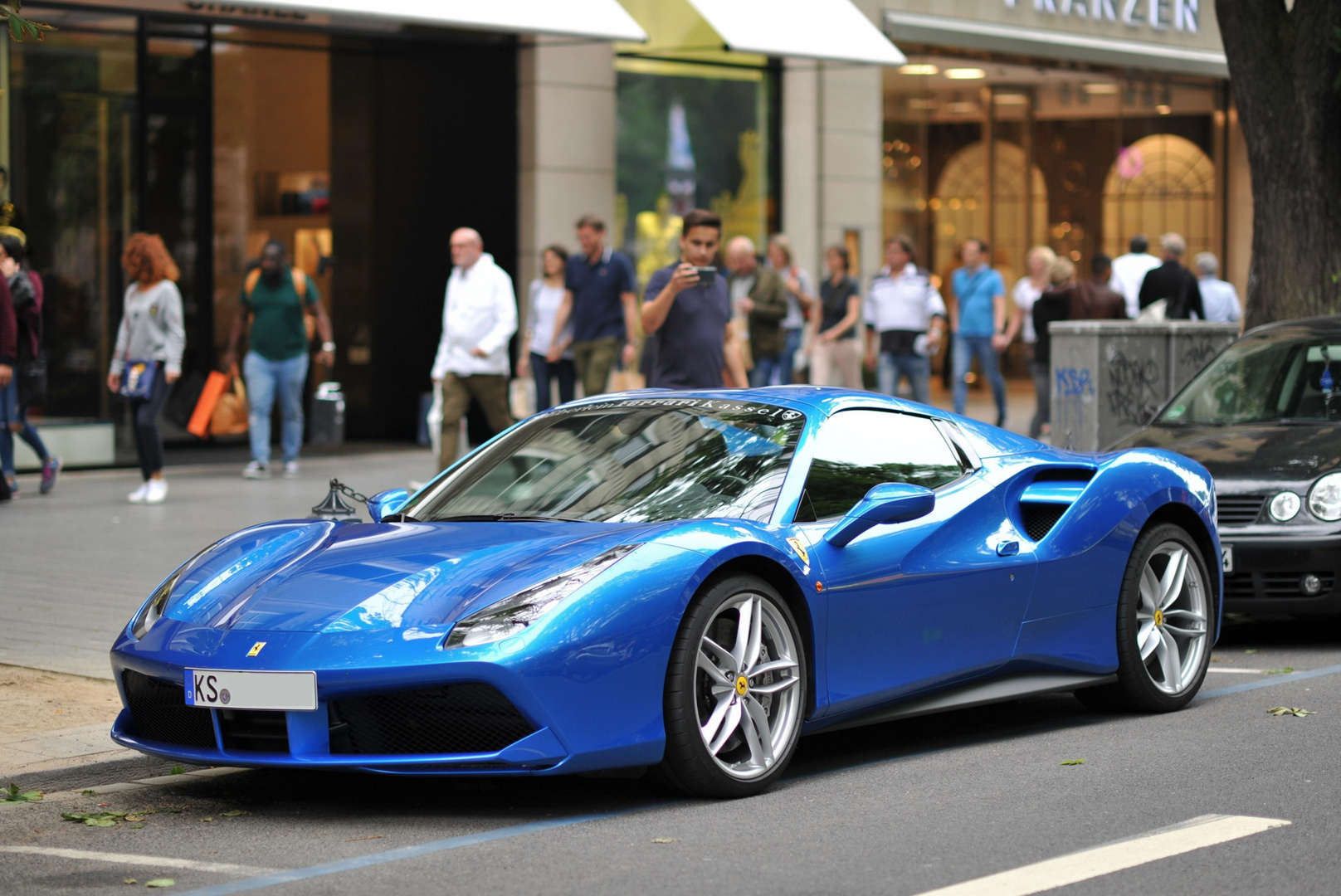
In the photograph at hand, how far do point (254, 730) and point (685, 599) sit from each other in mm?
1242

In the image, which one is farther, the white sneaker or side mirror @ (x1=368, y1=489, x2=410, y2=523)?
the white sneaker

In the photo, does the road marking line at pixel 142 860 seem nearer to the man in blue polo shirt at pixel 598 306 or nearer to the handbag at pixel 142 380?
the handbag at pixel 142 380

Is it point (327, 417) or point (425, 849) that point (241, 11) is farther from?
point (425, 849)

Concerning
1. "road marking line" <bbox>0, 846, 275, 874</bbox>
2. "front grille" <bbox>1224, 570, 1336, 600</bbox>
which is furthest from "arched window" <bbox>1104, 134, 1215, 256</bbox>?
"road marking line" <bbox>0, 846, 275, 874</bbox>

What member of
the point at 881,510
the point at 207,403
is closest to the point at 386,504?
the point at 881,510

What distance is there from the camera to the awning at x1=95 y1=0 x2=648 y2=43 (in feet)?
52.7

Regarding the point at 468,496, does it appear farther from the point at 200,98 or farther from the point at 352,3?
the point at 200,98

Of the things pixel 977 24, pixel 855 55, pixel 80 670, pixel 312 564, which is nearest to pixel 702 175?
pixel 855 55

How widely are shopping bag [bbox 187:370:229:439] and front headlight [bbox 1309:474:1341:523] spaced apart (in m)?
10.2

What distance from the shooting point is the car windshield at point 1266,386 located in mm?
9672

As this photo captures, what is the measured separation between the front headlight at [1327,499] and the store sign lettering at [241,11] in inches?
419

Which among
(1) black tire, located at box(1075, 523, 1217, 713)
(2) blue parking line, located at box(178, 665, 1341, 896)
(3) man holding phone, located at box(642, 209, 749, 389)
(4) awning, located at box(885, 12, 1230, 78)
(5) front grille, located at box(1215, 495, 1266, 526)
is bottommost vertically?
(2) blue parking line, located at box(178, 665, 1341, 896)

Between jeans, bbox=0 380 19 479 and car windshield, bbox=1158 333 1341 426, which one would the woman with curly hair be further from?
car windshield, bbox=1158 333 1341 426

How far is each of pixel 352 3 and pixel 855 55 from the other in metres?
6.00
